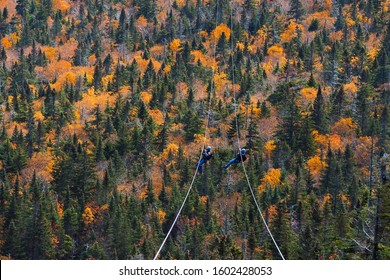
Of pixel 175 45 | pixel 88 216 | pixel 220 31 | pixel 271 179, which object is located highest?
pixel 220 31

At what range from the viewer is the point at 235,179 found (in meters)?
122

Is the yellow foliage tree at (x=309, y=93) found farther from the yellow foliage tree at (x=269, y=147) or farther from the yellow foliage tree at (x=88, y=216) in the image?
the yellow foliage tree at (x=88, y=216)

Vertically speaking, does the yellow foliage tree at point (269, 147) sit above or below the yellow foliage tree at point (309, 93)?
below

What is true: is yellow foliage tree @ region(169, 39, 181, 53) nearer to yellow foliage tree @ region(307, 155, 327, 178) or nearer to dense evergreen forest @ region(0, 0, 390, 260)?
dense evergreen forest @ region(0, 0, 390, 260)

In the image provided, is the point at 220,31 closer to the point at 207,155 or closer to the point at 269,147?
the point at 269,147

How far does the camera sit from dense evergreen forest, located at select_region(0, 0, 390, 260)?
328ft

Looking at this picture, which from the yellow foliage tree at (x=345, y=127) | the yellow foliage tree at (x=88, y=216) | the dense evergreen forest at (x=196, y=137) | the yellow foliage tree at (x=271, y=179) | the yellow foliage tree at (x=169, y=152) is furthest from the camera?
the yellow foliage tree at (x=345, y=127)

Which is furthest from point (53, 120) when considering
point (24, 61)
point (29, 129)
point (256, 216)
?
point (256, 216)

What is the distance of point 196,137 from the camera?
139 meters

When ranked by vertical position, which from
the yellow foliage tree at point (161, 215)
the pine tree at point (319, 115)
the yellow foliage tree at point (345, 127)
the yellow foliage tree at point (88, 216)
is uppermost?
the pine tree at point (319, 115)

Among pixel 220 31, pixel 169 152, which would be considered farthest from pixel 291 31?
pixel 169 152

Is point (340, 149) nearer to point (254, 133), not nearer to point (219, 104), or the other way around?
point (254, 133)

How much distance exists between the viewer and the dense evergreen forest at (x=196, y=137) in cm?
10006

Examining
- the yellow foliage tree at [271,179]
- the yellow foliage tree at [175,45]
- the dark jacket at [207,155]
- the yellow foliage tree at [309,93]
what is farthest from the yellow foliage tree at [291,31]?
the dark jacket at [207,155]
